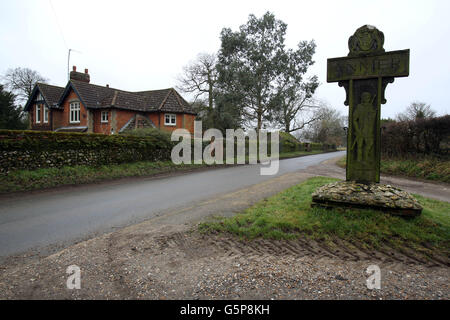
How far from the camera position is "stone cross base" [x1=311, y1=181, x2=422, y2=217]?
15.9 feet

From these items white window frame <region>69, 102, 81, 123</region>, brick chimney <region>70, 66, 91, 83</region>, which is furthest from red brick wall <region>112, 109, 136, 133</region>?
brick chimney <region>70, 66, 91, 83</region>

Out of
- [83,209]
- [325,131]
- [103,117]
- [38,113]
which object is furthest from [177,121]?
[325,131]

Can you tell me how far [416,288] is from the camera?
3.16 m

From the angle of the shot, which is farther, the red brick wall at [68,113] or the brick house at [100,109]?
the red brick wall at [68,113]

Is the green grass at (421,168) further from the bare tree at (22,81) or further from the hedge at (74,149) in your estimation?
the bare tree at (22,81)

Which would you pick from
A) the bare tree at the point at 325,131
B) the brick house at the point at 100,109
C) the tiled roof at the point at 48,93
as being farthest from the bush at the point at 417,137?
the bare tree at the point at 325,131

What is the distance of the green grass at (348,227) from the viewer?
423 centimetres

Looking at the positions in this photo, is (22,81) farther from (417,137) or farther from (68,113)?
(417,137)

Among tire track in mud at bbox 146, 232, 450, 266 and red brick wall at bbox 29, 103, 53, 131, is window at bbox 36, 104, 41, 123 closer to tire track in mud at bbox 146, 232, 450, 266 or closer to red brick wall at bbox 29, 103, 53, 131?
red brick wall at bbox 29, 103, 53, 131

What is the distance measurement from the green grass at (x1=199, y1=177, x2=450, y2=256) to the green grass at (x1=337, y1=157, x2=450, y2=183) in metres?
8.87

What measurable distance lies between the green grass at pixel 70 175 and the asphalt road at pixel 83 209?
1.12m

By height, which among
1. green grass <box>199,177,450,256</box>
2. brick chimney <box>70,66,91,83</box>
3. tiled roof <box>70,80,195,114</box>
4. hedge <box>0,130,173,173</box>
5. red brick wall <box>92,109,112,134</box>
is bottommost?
green grass <box>199,177,450,256</box>

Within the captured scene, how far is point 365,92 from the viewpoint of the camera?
18.8 ft
